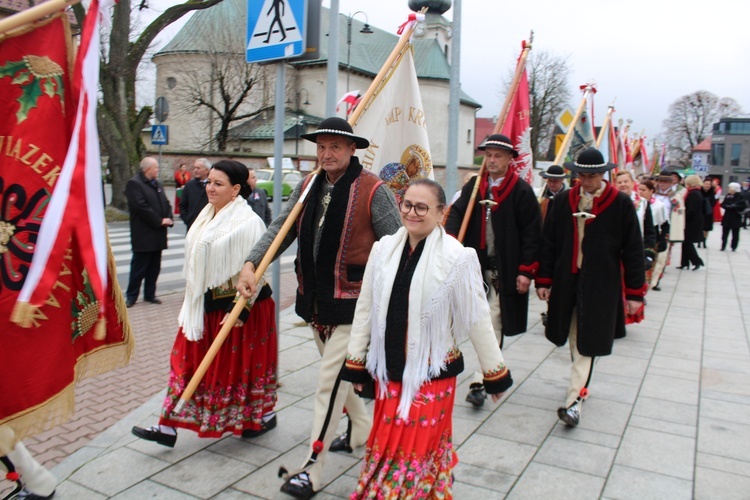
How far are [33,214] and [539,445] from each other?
130 inches

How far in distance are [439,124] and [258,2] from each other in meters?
58.5


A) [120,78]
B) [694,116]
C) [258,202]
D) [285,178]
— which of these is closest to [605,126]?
[258,202]

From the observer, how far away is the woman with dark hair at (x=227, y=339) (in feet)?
13.5

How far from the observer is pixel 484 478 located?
3.83 m

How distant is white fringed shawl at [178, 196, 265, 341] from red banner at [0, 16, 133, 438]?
1083 mm

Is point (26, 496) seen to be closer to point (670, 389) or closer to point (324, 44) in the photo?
point (670, 389)

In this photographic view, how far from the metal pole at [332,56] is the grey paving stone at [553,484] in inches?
170

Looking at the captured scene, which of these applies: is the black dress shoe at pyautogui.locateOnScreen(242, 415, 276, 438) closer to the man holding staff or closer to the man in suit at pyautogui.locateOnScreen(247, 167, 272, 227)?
the man holding staff

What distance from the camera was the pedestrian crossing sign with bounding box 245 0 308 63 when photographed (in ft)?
15.6

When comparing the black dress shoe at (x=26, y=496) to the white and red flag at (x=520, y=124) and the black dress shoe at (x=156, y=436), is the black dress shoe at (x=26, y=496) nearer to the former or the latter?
the black dress shoe at (x=156, y=436)

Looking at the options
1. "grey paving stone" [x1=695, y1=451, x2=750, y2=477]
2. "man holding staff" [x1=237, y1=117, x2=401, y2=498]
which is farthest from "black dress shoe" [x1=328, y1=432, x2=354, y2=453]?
"grey paving stone" [x1=695, y1=451, x2=750, y2=477]

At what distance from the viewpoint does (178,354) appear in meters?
4.20

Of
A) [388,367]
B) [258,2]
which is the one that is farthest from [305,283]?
[258,2]

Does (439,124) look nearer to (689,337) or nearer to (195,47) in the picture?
(195,47)
